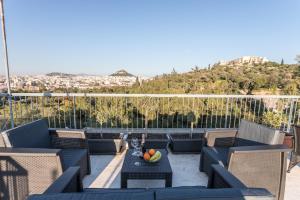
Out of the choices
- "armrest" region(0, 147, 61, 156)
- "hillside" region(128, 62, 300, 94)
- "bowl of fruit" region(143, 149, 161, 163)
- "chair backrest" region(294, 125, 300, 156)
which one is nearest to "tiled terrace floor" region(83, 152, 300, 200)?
"chair backrest" region(294, 125, 300, 156)

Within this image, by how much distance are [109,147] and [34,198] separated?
2.79 meters

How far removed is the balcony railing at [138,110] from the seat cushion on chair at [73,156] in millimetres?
1556

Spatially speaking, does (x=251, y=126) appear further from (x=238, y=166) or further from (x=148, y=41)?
(x=148, y=41)

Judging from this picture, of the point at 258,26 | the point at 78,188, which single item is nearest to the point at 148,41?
the point at 258,26

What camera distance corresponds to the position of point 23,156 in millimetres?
1829

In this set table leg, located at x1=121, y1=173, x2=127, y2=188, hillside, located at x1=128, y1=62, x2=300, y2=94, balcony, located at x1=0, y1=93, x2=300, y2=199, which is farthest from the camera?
hillside, located at x1=128, y1=62, x2=300, y2=94

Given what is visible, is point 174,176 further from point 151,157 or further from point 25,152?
point 25,152

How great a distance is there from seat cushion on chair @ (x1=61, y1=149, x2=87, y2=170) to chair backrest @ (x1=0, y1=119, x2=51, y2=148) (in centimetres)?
32

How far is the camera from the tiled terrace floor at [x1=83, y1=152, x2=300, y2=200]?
2.65 meters

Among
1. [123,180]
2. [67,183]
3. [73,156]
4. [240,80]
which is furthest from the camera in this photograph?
[240,80]

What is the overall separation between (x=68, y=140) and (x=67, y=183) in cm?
147

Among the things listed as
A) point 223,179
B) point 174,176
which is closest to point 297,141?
point 174,176

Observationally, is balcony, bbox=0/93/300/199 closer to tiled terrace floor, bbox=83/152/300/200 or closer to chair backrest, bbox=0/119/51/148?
tiled terrace floor, bbox=83/152/300/200

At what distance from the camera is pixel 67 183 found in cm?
143
